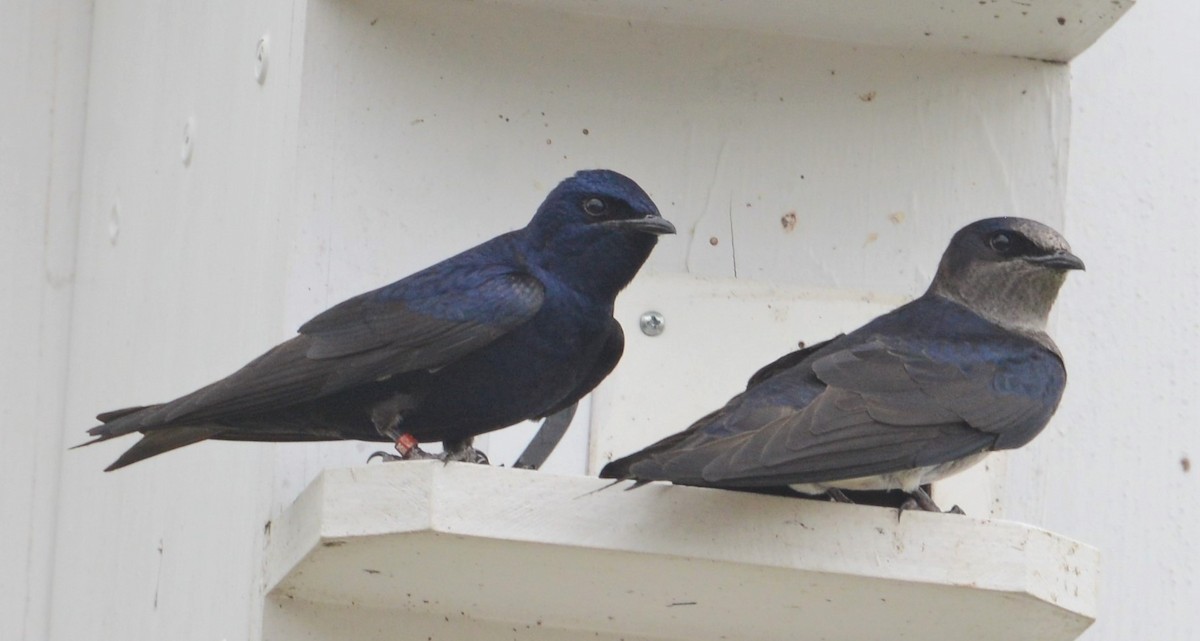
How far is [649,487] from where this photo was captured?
2590mm

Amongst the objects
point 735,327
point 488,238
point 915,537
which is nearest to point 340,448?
point 488,238

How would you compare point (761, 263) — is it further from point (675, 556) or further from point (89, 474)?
point (89, 474)

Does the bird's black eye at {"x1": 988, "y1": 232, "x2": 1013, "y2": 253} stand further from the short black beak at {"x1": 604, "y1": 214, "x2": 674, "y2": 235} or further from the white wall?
the short black beak at {"x1": 604, "y1": 214, "x2": 674, "y2": 235}

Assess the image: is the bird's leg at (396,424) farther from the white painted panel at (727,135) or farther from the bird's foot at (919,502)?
the bird's foot at (919,502)

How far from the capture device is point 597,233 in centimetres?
300

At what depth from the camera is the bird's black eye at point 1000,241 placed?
10.4 feet

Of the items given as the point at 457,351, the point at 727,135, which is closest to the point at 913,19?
the point at 727,135

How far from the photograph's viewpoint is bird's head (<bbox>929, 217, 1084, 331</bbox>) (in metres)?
3.14

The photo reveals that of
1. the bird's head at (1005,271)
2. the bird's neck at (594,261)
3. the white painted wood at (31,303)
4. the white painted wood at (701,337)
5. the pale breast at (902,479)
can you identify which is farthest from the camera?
the white painted wood at (31,303)

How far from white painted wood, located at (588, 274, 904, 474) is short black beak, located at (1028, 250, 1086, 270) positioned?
281mm

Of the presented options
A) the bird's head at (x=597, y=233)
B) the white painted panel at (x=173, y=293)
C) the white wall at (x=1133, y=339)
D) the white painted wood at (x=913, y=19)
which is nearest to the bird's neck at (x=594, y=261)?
the bird's head at (x=597, y=233)

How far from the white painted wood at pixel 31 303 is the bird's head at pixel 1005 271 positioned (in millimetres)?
1551

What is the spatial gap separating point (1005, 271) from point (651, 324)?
1.63 feet

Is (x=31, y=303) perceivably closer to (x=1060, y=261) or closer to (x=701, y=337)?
(x=701, y=337)
